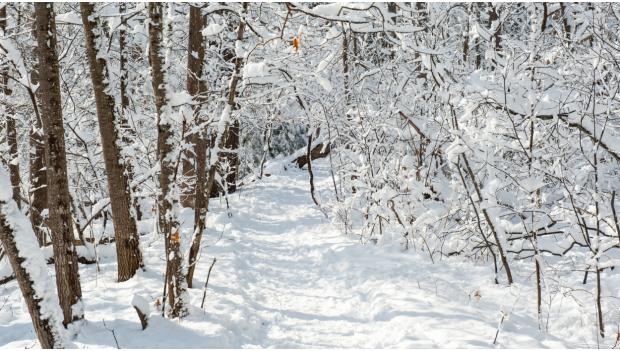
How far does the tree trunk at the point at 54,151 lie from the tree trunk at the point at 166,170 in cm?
100

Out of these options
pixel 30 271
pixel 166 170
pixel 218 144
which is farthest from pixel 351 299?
pixel 30 271

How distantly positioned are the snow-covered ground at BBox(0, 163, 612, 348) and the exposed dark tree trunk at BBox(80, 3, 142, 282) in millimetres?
364

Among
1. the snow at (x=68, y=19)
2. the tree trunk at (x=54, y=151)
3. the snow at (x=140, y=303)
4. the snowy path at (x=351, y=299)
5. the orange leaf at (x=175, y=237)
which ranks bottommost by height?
the snowy path at (x=351, y=299)

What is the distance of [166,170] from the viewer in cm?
531

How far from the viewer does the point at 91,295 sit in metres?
6.20

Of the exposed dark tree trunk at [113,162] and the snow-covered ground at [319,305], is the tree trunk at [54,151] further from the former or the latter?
the exposed dark tree trunk at [113,162]

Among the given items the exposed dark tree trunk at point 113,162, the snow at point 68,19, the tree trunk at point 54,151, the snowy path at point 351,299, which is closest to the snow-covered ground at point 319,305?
the snowy path at point 351,299

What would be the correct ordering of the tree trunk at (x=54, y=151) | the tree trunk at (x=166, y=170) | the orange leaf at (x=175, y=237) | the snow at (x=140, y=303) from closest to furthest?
1. the tree trunk at (x=54, y=151)
2. the snow at (x=140, y=303)
3. the tree trunk at (x=166, y=170)
4. the orange leaf at (x=175, y=237)

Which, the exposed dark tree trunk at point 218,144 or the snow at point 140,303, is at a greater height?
the exposed dark tree trunk at point 218,144

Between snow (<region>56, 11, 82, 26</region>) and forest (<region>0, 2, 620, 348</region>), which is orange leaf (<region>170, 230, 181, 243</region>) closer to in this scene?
forest (<region>0, 2, 620, 348</region>)

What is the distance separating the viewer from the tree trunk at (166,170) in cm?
515

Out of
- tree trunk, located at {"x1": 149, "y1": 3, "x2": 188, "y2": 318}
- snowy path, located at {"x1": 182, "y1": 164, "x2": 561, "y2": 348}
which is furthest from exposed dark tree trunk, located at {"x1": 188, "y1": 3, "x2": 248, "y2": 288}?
snowy path, located at {"x1": 182, "y1": 164, "x2": 561, "y2": 348}

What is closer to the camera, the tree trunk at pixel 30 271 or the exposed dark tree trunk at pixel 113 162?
the tree trunk at pixel 30 271

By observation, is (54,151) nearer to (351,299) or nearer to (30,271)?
(30,271)
